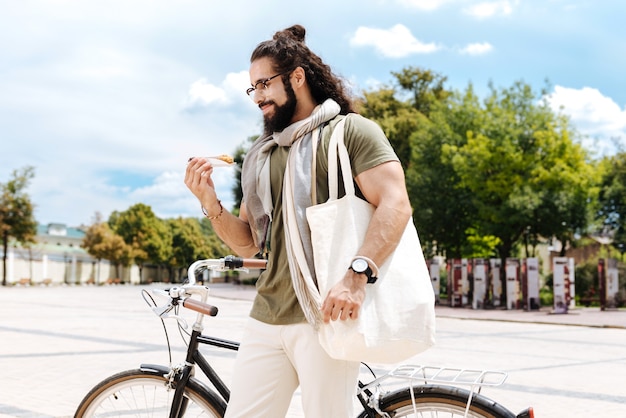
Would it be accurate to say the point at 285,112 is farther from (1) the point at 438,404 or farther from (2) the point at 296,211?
(1) the point at 438,404

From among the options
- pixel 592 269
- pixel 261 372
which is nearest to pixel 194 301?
pixel 261 372

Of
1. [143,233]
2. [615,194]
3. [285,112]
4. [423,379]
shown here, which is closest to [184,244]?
[143,233]

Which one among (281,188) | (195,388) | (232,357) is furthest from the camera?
(232,357)

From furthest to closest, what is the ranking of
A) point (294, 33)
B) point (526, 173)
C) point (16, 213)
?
point (16, 213) < point (526, 173) < point (294, 33)

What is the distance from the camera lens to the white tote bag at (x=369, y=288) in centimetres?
230

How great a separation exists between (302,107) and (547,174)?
1130 inches

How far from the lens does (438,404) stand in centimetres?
250

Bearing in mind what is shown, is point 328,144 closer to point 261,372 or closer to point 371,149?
point 371,149

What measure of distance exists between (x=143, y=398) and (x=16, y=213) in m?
54.3

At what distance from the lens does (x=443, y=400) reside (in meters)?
2.48

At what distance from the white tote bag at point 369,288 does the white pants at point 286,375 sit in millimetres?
151

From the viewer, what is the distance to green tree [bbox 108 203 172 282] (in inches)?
3297

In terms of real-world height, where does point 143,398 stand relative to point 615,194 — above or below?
below

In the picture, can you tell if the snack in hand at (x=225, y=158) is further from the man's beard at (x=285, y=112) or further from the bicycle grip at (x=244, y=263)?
the bicycle grip at (x=244, y=263)
